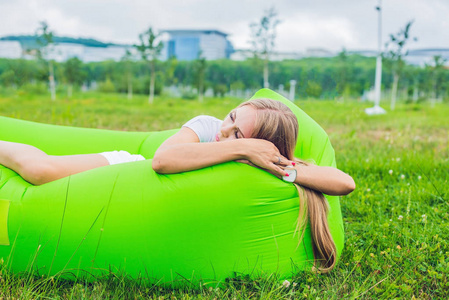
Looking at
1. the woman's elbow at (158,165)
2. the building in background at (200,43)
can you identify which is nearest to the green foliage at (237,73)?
the building in background at (200,43)

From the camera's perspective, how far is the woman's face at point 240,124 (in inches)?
72.7

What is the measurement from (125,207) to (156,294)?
0.41 m

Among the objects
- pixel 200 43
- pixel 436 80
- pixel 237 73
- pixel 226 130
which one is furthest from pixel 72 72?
pixel 200 43

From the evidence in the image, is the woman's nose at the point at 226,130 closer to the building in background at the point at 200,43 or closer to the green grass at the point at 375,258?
the green grass at the point at 375,258

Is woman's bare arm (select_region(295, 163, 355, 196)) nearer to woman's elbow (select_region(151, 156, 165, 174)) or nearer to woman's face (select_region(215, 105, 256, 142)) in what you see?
woman's face (select_region(215, 105, 256, 142))

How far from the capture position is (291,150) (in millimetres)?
1892

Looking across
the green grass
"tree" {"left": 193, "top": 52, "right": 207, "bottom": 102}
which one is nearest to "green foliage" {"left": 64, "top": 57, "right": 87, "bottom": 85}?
"tree" {"left": 193, "top": 52, "right": 207, "bottom": 102}

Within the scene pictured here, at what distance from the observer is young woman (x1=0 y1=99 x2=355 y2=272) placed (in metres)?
1.72

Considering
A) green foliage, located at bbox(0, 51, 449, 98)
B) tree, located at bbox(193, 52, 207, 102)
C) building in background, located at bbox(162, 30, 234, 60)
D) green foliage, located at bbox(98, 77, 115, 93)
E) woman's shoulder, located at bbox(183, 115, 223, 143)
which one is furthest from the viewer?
building in background, located at bbox(162, 30, 234, 60)

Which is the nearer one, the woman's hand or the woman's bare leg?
the woman's hand

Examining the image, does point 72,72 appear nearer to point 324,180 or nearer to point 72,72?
point 72,72

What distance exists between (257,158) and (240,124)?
0.23 meters

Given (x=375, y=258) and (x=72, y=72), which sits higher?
(x=72, y=72)

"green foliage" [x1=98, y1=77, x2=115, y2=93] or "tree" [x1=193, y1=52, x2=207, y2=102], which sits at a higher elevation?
"tree" [x1=193, y1=52, x2=207, y2=102]
